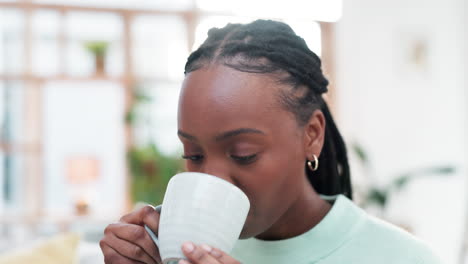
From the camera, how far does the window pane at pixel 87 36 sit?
17.5ft

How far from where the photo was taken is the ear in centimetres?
86

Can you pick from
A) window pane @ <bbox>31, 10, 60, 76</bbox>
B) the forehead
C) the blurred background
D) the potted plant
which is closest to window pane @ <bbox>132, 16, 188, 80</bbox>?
the blurred background

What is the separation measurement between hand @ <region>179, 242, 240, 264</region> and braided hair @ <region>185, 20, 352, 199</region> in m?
0.25

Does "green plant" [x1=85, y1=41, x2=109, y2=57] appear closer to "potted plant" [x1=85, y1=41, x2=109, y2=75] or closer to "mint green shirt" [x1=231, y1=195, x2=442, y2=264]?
"potted plant" [x1=85, y1=41, x2=109, y2=75]

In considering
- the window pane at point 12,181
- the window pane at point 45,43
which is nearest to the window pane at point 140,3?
the window pane at point 45,43

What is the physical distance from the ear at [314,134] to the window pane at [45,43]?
4791 millimetres

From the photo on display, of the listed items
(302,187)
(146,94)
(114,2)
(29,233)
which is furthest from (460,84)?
(302,187)

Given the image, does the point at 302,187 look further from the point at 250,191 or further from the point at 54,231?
the point at 54,231

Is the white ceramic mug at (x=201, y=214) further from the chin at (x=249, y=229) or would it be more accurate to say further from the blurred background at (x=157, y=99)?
the blurred background at (x=157, y=99)

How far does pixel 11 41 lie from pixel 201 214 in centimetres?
508

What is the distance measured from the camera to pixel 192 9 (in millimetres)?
5633

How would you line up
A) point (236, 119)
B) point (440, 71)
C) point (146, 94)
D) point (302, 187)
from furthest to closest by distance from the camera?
point (440, 71), point (146, 94), point (302, 187), point (236, 119)

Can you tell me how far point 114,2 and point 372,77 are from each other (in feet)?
8.63

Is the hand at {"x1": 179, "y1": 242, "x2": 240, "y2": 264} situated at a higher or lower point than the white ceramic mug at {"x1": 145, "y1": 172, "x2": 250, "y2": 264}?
lower
